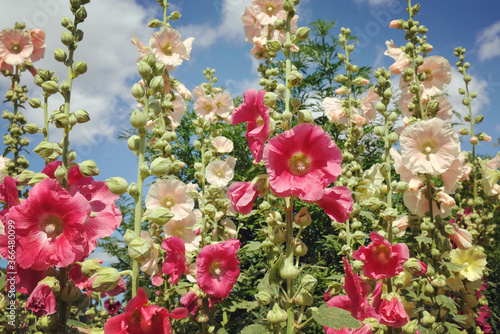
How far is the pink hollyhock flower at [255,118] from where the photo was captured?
4.06 feet

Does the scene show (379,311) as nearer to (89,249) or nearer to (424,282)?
(424,282)

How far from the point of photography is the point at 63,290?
1211 mm

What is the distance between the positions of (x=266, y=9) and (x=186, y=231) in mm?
1450

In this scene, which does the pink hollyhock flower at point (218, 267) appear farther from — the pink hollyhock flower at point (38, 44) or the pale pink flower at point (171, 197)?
the pink hollyhock flower at point (38, 44)

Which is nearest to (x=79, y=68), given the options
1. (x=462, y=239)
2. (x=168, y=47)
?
(x=168, y=47)

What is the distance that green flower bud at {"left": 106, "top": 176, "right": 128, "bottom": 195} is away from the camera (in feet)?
3.91

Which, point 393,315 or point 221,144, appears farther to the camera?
point 221,144

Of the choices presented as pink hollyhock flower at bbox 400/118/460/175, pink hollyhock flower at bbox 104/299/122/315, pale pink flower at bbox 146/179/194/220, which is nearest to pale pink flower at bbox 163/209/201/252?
pale pink flower at bbox 146/179/194/220

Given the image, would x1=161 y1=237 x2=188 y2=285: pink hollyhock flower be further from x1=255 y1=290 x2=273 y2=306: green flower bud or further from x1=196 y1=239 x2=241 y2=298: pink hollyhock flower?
x1=255 y1=290 x2=273 y2=306: green flower bud

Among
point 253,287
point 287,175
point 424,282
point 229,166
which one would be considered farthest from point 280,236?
point 253,287

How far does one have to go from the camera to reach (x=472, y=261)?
106 inches

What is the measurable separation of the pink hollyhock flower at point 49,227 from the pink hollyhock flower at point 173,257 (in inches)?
31.6

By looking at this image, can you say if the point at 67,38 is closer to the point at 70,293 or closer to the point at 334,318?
the point at 70,293

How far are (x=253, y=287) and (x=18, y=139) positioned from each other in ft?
7.60
